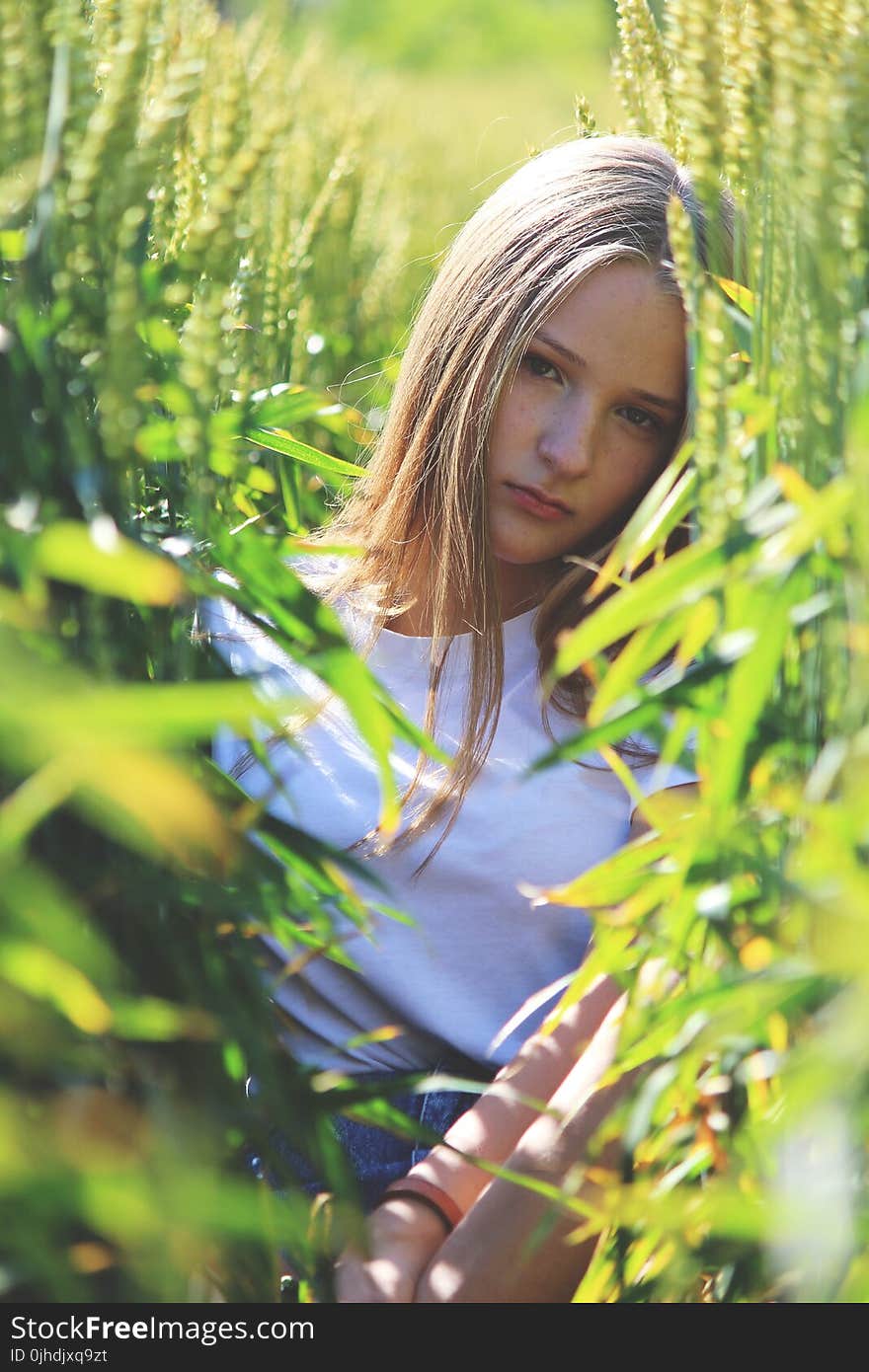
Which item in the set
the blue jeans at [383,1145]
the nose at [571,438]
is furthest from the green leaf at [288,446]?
the blue jeans at [383,1145]

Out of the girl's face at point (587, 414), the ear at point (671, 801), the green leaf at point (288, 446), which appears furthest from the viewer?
the girl's face at point (587, 414)

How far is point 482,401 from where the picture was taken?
1.39 metres

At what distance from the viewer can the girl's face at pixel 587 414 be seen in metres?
1.34

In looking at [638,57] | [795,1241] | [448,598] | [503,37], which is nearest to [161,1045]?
[795,1241]

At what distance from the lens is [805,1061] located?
1.83 feet

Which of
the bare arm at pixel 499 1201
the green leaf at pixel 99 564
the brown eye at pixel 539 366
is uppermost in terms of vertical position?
the green leaf at pixel 99 564

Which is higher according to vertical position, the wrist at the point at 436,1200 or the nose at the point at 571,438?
the nose at the point at 571,438

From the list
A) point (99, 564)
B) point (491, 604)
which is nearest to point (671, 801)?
point (99, 564)

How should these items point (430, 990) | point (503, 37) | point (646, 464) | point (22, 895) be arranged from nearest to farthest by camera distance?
point (22, 895), point (430, 990), point (646, 464), point (503, 37)

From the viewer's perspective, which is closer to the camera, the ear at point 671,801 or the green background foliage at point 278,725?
the green background foliage at point 278,725

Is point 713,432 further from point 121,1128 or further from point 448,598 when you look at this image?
point 448,598

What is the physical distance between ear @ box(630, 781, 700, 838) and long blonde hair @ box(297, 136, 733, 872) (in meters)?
0.08

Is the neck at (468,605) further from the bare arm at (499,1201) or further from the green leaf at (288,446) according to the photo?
the bare arm at (499,1201)
